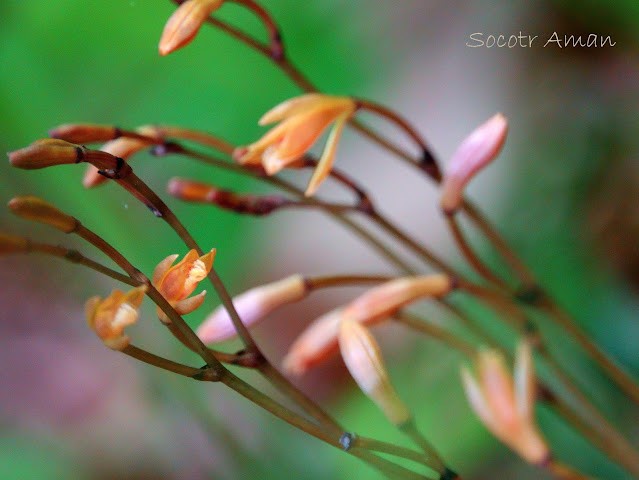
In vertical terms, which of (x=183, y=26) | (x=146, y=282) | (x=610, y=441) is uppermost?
(x=183, y=26)

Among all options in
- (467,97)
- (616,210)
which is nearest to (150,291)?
(616,210)

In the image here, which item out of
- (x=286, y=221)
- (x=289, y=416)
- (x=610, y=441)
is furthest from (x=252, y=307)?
(x=286, y=221)

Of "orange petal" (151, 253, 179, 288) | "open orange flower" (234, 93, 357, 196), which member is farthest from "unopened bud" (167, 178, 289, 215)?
"orange petal" (151, 253, 179, 288)

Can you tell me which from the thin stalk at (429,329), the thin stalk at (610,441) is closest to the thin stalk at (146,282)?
the thin stalk at (429,329)

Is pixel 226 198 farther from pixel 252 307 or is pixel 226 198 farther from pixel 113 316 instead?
pixel 113 316

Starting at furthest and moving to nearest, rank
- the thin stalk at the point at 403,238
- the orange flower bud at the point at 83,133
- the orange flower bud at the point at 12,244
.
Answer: the thin stalk at the point at 403,238
the orange flower bud at the point at 83,133
the orange flower bud at the point at 12,244

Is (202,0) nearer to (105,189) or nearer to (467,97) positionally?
(105,189)

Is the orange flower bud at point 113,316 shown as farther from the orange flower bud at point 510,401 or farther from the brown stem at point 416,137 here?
the orange flower bud at point 510,401

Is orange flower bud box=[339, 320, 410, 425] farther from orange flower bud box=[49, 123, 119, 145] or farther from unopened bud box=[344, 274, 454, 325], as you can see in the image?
orange flower bud box=[49, 123, 119, 145]
